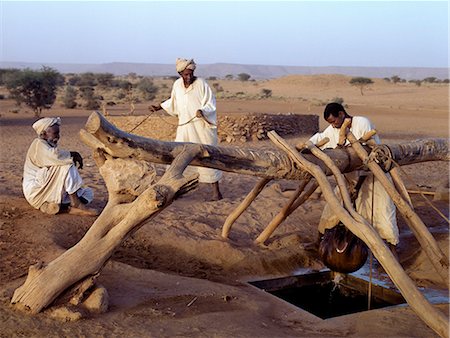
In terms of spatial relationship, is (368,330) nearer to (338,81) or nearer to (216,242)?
(216,242)

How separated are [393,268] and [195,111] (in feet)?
14.1

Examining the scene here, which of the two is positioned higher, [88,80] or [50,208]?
[50,208]

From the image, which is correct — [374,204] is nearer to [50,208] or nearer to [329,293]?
[329,293]

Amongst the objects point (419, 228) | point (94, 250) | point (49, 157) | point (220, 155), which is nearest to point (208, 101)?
point (49, 157)

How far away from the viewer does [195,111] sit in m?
7.78

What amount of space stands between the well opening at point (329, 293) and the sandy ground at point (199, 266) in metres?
0.15

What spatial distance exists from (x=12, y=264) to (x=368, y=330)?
2883 millimetres

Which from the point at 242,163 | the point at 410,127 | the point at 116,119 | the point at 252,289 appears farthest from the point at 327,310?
the point at 410,127

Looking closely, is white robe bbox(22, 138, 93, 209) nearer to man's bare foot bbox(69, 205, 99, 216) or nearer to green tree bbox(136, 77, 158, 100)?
man's bare foot bbox(69, 205, 99, 216)

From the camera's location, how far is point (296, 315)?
493 cm

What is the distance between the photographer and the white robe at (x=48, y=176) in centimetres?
632

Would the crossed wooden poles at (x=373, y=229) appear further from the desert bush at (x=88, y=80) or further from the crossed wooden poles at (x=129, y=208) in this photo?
the desert bush at (x=88, y=80)

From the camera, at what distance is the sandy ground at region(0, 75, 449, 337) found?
4.11 metres

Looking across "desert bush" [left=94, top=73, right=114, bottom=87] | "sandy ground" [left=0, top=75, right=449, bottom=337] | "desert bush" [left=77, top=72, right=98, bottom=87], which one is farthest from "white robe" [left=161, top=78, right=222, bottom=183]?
"desert bush" [left=94, top=73, right=114, bottom=87]
